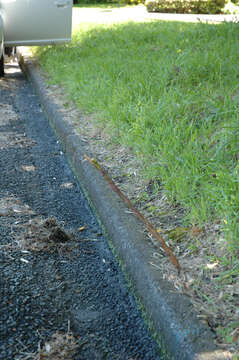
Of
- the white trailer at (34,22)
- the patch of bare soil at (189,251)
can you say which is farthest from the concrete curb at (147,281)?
the white trailer at (34,22)

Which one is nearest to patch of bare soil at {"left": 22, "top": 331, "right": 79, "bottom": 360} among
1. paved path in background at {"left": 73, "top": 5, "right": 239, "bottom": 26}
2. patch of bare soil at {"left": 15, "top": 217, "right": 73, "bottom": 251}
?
patch of bare soil at {"left": 15, "top": 217, "right": 73, "bottom": 251}

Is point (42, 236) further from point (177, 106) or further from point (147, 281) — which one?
point (177, 106)

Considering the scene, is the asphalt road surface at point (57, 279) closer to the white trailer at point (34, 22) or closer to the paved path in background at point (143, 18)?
the white trailer at point (34, 22)

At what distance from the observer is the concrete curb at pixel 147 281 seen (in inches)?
71.1

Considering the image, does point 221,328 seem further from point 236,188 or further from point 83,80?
point 83,80

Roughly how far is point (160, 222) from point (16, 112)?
329 cm

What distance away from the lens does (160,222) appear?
271 cm

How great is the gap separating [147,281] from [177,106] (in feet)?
6.86

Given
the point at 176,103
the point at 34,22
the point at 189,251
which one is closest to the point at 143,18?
the point at 34,22

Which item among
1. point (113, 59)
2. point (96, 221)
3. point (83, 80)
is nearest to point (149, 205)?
point (96, 221)

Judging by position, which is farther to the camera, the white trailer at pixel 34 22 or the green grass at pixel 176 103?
the white trailer at pixel 34 22

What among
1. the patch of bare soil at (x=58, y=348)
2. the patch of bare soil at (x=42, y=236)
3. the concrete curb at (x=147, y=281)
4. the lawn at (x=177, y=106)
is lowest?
the patch of bare soil at (x=42, y=236)

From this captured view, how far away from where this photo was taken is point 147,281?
7.26 feet

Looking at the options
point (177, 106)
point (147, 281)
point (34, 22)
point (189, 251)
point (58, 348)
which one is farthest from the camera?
point (34, 22)
